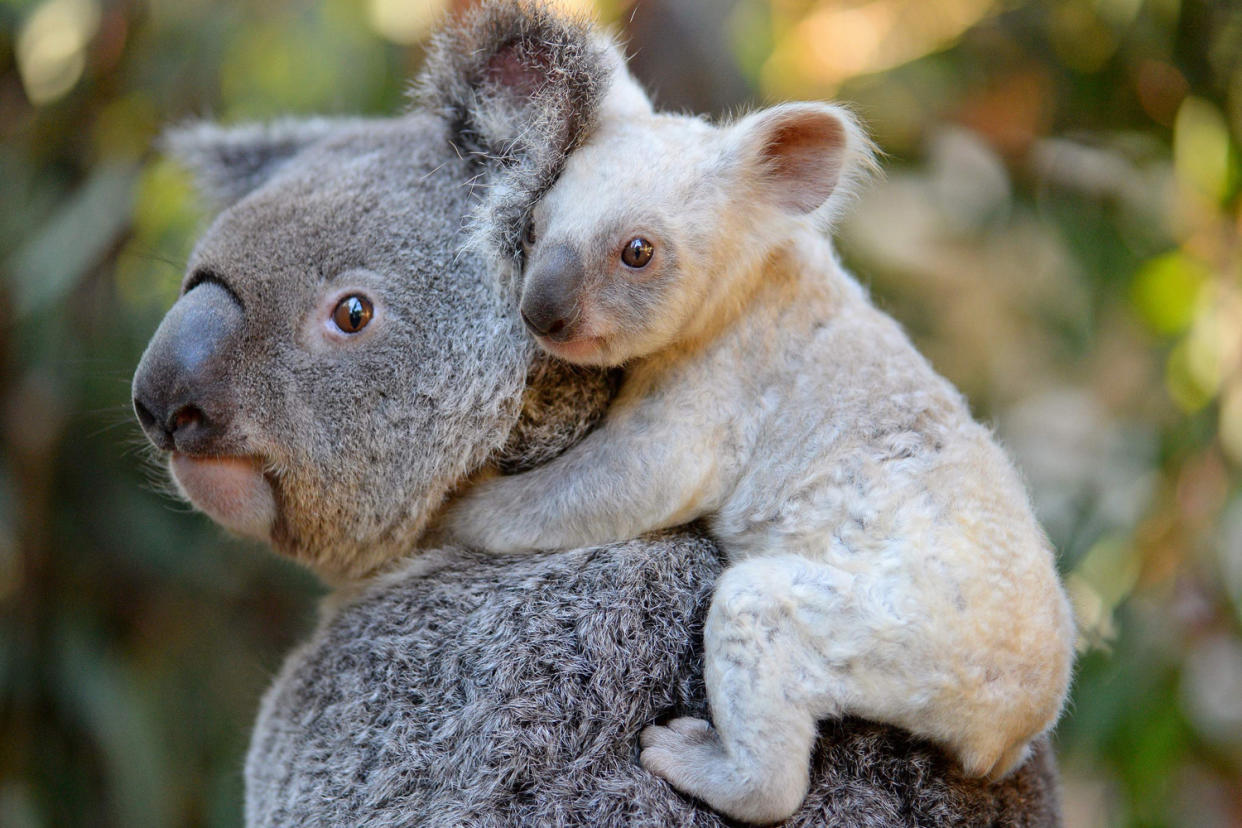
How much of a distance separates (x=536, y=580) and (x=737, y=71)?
2605mm

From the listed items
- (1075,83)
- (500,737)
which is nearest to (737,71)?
(1075,83)

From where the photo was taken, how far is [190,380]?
4.69 ft

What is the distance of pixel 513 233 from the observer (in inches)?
58.6

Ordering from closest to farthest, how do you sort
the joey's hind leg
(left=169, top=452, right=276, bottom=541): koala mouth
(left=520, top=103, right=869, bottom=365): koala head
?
1. the joey's hind leg
2. (left=520, top=103, right=869, bottom=365): koala head
3. (left=169, top=452, right=276, bottom=541): koala mouth

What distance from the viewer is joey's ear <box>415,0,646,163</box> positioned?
4.86 feet

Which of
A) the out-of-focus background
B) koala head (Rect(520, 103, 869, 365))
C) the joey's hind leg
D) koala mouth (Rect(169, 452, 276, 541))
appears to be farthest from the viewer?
the out-of-focus background

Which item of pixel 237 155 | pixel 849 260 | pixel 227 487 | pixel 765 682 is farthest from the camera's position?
pixel 849 260

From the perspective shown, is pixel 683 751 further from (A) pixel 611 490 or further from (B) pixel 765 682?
(A) pixel 611 490

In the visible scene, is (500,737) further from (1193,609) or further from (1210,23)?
(1210,23)

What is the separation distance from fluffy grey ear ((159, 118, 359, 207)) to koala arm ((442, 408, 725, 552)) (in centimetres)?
86

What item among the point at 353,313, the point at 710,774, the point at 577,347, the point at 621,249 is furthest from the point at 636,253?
the point at 710,774

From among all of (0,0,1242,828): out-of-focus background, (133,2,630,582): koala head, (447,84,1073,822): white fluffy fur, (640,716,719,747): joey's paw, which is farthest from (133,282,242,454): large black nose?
(0,0,1242,828): out-of-focus background

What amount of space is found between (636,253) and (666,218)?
68mm

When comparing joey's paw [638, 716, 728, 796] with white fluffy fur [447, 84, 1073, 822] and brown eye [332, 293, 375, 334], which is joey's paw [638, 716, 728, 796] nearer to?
→ white fluffy fur [447, 84, 1073, 822]
